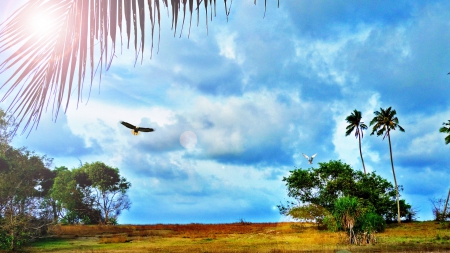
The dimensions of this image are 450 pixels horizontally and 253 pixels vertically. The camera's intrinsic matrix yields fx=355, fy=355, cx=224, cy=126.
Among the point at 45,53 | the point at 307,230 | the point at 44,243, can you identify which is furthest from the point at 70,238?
the point at 45,53

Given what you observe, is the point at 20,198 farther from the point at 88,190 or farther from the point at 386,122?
Answer: the point at 386,122

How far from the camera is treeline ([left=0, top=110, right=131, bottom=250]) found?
66.0 feet

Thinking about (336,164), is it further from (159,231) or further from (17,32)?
(17,32)

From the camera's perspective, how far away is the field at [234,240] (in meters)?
18.6

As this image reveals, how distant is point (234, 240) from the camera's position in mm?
24625

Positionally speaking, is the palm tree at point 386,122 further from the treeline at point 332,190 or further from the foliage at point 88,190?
the foliage at point 88,190

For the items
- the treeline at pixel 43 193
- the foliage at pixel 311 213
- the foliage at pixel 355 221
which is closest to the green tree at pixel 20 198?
the treeline at pixel 43 193

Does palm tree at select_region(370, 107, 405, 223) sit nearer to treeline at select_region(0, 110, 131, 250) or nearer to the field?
the field

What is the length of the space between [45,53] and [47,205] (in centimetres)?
3473

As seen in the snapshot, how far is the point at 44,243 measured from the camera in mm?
23266

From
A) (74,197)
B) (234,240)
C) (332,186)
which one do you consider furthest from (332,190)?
(74,197)

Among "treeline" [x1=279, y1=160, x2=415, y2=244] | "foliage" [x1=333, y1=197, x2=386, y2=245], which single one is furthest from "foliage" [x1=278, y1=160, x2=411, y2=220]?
"foliage" [x1=333, y1=197, x2=386, y2=245]

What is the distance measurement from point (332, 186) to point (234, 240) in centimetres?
1270

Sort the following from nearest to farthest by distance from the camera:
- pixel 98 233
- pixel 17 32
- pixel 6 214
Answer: pixel 17 32 < pixel 6 214 < pixel 98 233
